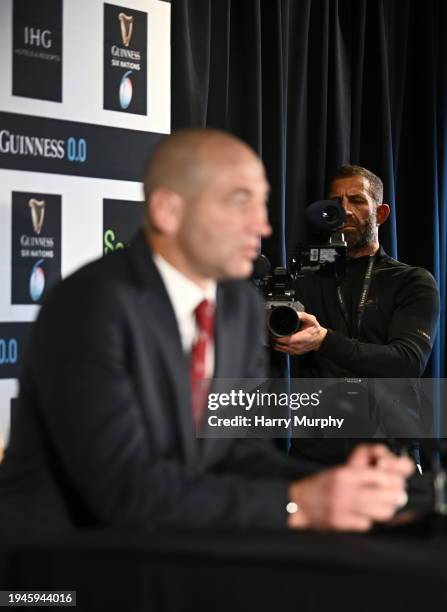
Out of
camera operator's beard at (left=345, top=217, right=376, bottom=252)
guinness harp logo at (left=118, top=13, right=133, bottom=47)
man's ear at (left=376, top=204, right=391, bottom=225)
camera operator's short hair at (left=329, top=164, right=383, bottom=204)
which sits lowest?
camera operator's beard at (left=345, top=217, right=376, bottom=252)

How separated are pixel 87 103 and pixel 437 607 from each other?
1731mm

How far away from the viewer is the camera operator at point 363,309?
295 cm

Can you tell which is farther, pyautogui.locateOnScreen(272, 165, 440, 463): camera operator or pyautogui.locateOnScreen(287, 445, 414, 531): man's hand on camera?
pyautogui.locateOnScreen(272, 165, 440, 463): camera operator

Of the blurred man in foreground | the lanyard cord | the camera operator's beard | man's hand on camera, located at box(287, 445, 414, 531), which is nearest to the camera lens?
the lanyard cord

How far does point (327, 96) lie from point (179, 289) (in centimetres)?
258

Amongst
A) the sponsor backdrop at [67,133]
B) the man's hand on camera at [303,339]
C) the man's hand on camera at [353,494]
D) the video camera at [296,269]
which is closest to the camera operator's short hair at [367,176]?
the video camera at [296,269]

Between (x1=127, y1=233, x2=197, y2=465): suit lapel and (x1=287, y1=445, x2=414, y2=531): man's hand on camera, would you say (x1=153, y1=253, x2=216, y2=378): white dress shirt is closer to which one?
(x1=127, y1=233, x2=197, y2=465): suit lapel

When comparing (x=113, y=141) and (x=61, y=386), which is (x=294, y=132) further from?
(x=61, y=386)

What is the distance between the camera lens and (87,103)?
7.98 feet

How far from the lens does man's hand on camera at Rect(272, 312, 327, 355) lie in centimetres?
279

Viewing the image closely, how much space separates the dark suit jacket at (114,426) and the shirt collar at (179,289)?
1.4 inches

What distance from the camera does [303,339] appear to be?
9.21 feet

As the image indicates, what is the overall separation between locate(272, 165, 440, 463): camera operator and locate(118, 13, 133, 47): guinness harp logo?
1.03m

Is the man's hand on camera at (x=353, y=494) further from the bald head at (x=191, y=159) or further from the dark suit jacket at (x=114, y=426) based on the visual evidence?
the bald head at (x=191, y=159)
